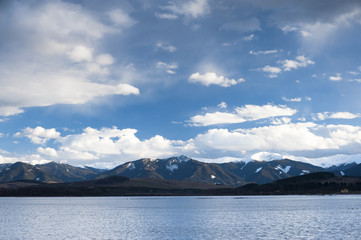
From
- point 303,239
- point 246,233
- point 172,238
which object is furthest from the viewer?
point 246,233

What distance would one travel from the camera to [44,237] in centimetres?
8194

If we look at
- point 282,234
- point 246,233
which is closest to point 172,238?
point 246,233

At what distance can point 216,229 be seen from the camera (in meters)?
93.8

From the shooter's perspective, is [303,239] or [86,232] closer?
[303,239]

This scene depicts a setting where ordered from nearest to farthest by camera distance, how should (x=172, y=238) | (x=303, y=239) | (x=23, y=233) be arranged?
(x=303, y=239) < (x=172, y=238) < (x=23, y=233)

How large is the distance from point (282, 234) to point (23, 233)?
56.9 metres

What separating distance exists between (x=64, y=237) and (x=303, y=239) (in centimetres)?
4749

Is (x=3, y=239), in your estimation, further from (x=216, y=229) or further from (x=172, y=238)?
(x=216, y=229)

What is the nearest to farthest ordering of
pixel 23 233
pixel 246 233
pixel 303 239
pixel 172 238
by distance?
pixel 303 239 < pixel 172 238 < pixel 246 233 < pixel 23 233

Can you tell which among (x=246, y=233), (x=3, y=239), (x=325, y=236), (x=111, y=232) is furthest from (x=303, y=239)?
(x=3, y=239)

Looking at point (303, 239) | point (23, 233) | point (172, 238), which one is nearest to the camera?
point (303, 239)

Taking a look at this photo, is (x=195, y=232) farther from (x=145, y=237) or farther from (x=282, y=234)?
(x=282, y=234)

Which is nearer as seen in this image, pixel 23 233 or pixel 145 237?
pixel 145 237

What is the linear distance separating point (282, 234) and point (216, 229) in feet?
60.9
